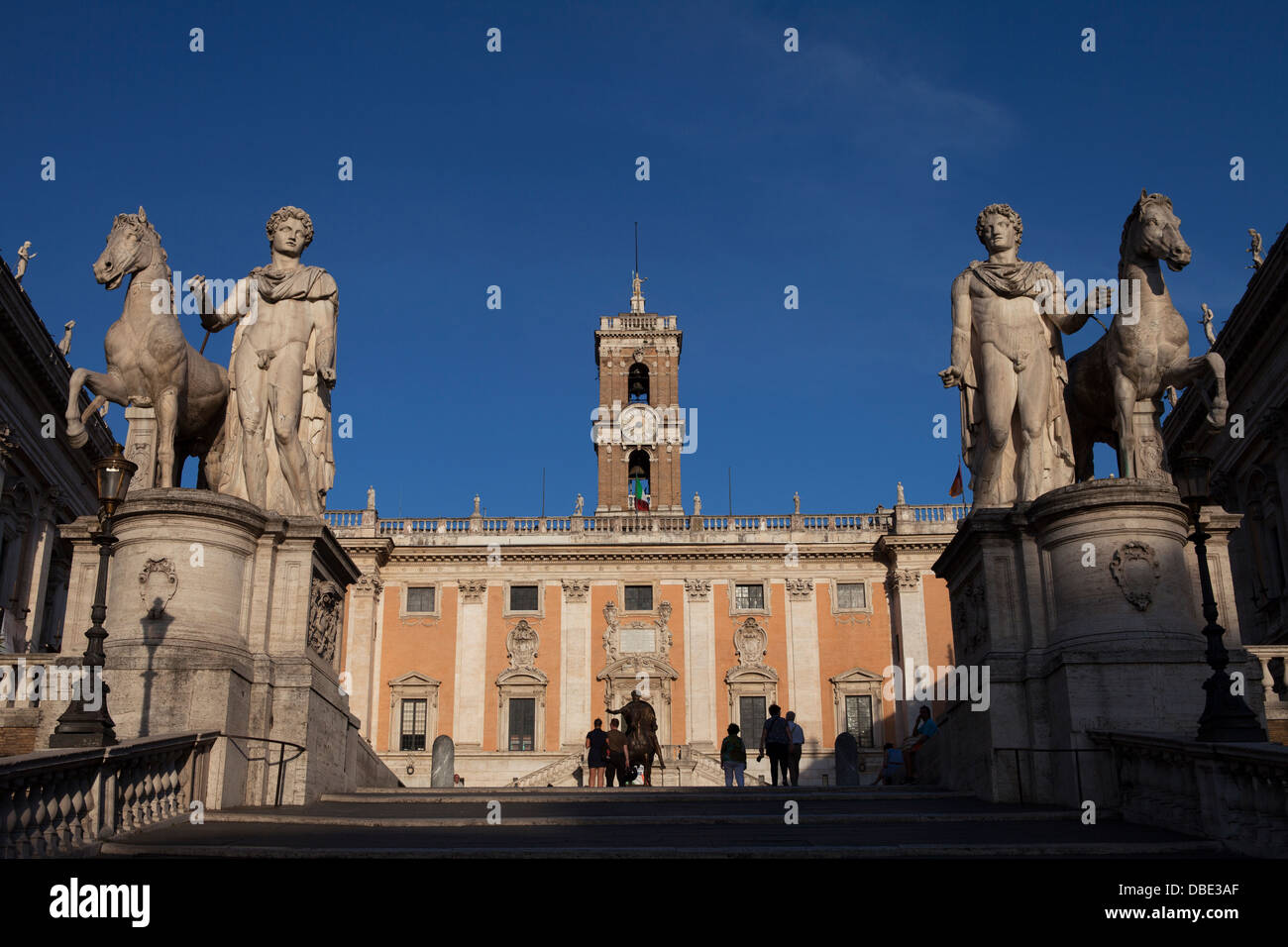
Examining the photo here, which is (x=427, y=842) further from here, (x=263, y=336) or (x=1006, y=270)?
(x=1006, y=270)

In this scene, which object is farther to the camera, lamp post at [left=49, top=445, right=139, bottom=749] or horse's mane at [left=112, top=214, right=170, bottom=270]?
horse's mane at [left=112, top=214, right=170, bottom=270]

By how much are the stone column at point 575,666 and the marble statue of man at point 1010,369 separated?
34.0 metres

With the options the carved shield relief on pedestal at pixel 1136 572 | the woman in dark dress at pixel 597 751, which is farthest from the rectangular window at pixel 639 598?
the carved shield relief on pedestal at pixel 1136 572

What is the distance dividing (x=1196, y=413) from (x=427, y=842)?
2740cm

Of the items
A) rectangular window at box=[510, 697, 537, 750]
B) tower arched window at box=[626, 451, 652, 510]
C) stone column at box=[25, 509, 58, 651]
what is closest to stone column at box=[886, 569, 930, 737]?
rectangular window at box=[510, 697, 537, 750]

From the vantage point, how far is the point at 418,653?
4831 cm

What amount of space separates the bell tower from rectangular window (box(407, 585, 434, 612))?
13.4 m

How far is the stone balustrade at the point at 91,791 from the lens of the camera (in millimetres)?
7727

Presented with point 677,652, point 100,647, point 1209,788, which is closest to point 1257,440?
point 677,652

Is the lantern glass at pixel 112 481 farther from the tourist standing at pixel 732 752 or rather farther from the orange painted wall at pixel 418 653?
the orange painted wall at pixel 418 653

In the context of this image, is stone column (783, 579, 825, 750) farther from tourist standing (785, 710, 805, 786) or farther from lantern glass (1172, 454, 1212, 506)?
lantern glass (1172, 454, 1212, 506)

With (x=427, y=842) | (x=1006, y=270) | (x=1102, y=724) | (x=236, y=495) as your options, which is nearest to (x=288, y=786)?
(x=236, y=495)

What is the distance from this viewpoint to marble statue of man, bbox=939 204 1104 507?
1411 cm
